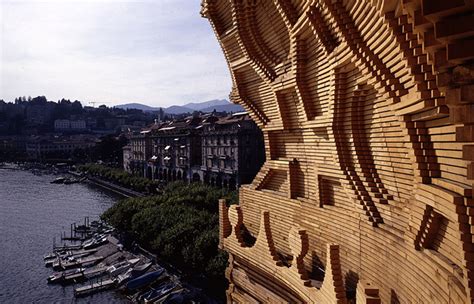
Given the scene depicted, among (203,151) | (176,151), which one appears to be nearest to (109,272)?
(203,151)

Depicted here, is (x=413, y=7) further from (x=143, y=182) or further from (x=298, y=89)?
(x=143, y=182)

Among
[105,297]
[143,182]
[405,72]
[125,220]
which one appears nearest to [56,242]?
[125,220]

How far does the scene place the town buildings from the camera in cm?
6750

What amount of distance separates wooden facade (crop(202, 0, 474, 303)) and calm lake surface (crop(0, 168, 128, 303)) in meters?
27.8

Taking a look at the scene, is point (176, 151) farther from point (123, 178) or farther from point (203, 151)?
point (123, 178)

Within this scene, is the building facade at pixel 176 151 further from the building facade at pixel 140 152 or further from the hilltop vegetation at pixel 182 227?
the hilltop vegetation at pixel 182 227

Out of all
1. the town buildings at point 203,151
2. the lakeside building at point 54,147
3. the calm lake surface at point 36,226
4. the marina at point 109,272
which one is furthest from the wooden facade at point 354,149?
the lakeside building at point 54,147

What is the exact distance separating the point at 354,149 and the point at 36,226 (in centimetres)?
6327

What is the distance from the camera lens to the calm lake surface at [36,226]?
39.3m

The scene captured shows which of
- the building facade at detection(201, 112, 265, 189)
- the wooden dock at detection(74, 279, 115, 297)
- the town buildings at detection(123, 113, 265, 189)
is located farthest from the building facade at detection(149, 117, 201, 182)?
the wooden dock at detection(74, 279, 115, 297)

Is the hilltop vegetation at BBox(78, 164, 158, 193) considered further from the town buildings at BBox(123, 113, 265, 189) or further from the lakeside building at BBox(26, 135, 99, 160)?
the lakeside building at BBox(26, 135, 99, 160)

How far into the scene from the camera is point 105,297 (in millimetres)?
39125

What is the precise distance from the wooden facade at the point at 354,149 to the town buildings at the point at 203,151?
49251 mm

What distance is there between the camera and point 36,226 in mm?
64688
